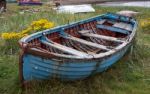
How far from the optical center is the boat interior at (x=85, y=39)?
7.90m

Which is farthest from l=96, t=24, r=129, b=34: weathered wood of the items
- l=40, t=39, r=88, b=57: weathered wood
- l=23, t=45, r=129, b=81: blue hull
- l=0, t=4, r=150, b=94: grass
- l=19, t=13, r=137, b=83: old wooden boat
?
l=23, t=45, r=129, b=81: blue hull

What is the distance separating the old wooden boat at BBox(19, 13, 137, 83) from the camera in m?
6.66

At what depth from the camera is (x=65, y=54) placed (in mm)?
7441

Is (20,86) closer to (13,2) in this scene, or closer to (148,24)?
(148,24)

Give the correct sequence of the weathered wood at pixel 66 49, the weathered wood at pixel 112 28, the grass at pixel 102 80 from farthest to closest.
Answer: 1. the weathered wood at pixel 112 28
2. the weathered wood at pixel 66 49
3. the grass at pixel 102 80

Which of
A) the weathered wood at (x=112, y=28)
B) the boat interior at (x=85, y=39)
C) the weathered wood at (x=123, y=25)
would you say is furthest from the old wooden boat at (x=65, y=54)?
the weathered wood at (x=123, y=25)

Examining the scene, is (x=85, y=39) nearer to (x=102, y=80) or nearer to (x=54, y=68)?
(x=102, y=80)

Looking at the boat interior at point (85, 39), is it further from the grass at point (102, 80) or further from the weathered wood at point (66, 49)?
the grass at point (102, 80)

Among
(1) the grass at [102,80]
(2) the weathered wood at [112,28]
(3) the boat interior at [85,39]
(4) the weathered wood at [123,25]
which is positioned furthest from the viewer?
(4) the weathered wood at [123,25]

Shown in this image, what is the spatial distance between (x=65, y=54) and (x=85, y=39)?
2.48 m

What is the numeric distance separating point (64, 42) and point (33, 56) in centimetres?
244

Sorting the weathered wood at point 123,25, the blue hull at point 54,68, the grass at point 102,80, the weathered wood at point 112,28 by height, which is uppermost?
the weathered wood at point 123,25

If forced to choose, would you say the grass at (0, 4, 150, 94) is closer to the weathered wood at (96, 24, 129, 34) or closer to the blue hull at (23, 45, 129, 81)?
the blue hull at (23, 45, 129, 81)

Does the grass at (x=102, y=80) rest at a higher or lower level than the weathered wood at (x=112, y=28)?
lower
